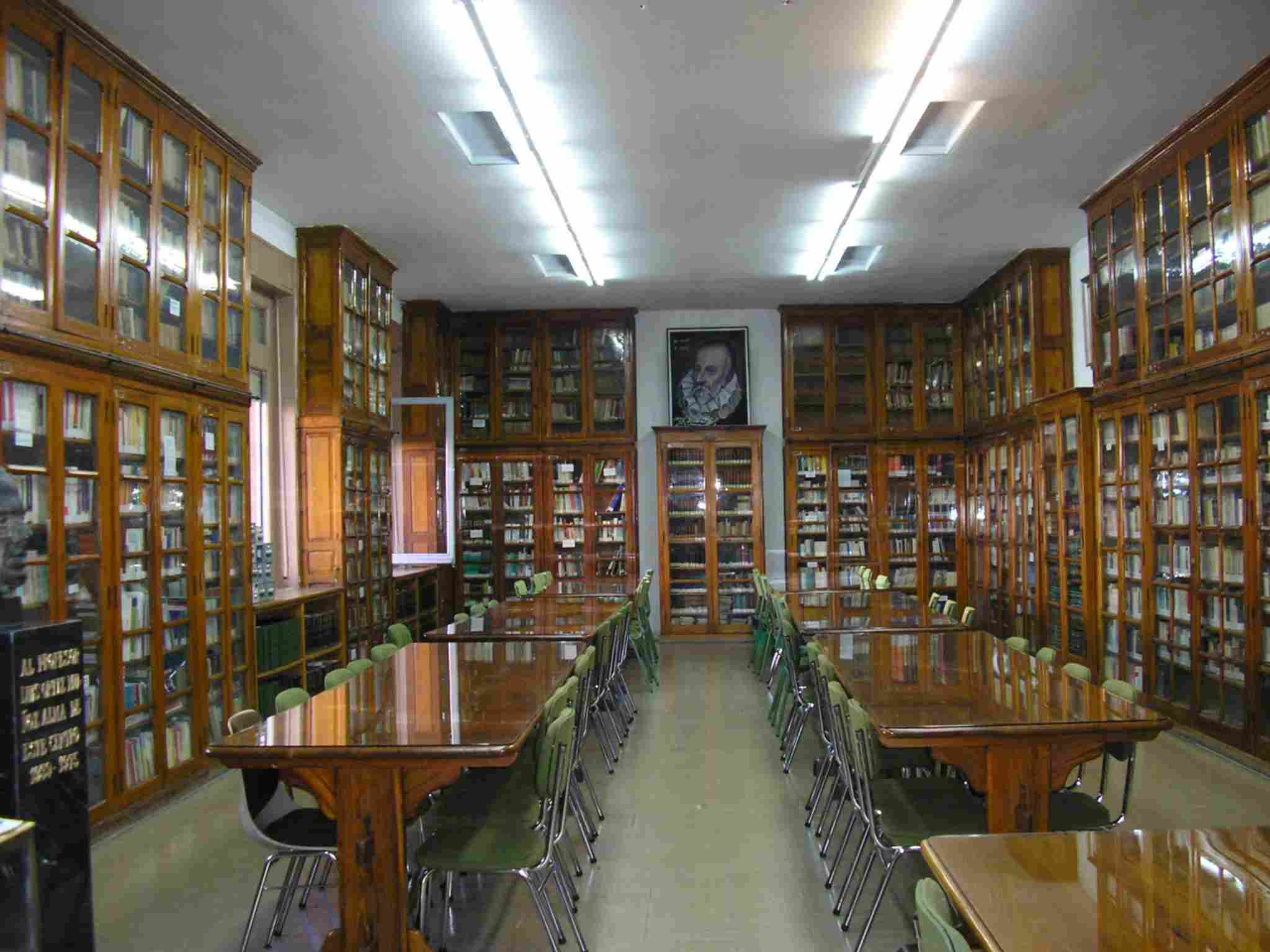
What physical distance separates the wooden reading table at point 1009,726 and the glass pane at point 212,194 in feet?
15.8

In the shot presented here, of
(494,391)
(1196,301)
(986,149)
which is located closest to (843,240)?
(986,149)

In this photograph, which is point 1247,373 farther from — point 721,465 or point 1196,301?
point 721,465

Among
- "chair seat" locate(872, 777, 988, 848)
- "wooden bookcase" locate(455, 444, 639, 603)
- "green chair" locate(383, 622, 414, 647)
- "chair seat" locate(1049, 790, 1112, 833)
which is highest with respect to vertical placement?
"wooden bookcase" locate(455, 444, 639, 603)

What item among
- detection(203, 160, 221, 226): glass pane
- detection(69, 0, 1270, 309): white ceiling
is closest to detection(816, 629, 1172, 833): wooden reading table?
detection(69, 0, 1270, 309): white ceiling

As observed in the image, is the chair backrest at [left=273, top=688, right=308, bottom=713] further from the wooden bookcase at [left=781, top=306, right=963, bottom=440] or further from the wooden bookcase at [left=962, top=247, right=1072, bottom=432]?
the wooden bookcase at [left=781, top=306, right=963, bottom=440]

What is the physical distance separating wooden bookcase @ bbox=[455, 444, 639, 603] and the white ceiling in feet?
11.2

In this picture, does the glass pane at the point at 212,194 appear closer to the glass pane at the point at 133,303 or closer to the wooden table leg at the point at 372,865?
the glass pane at the point at 133,303

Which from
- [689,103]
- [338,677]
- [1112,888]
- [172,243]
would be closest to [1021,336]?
[689,103]

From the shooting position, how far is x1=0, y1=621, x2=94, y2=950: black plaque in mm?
2850

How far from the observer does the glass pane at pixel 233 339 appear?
586 cm

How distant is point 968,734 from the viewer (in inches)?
120

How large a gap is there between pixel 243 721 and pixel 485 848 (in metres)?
1.14

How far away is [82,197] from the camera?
4488 millimetres

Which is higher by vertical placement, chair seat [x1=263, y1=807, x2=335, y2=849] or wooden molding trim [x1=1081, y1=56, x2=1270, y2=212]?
wooden molding trim [x1=1081, y1=56, x2=1270, y2=212]
